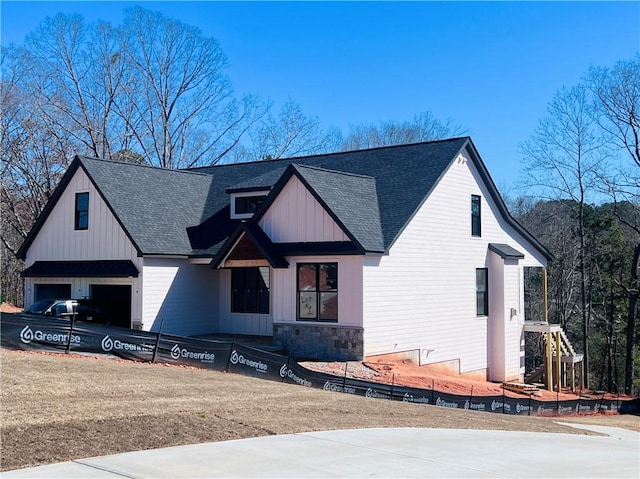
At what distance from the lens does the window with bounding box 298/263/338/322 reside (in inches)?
963

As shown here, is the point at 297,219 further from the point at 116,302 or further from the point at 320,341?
the point at 116,302

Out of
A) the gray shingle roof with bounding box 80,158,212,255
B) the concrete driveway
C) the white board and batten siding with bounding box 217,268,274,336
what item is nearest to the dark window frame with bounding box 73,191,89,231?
the gray shingle roof with bounding box 80,158,212,255

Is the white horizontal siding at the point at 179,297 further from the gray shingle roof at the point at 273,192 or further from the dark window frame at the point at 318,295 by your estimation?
the dark window frame at the point at 318,295

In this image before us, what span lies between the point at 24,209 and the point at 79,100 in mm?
8733

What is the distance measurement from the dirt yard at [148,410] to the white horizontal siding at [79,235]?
26.1ft

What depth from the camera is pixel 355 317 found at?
23.8 m

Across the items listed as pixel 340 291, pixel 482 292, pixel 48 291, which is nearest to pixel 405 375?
pixel 340 291

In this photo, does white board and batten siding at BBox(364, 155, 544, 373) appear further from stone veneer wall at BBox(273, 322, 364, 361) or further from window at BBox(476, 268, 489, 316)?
stone veneer wall at BBox(273, 322, 364, 361)

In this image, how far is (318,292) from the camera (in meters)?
24.8

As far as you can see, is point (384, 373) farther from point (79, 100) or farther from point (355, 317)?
point (79, 100)

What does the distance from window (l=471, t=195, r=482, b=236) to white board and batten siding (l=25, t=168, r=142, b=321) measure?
14.3 m

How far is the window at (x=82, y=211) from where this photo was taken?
92.3 feet

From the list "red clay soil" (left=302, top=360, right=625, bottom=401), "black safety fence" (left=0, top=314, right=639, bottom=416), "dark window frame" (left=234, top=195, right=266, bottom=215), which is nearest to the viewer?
"black safety fence" (left=0, top=314, right=639, bottom=416)

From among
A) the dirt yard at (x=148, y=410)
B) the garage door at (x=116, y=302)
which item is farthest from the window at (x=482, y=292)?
the garage door at (x=116, y=302)
